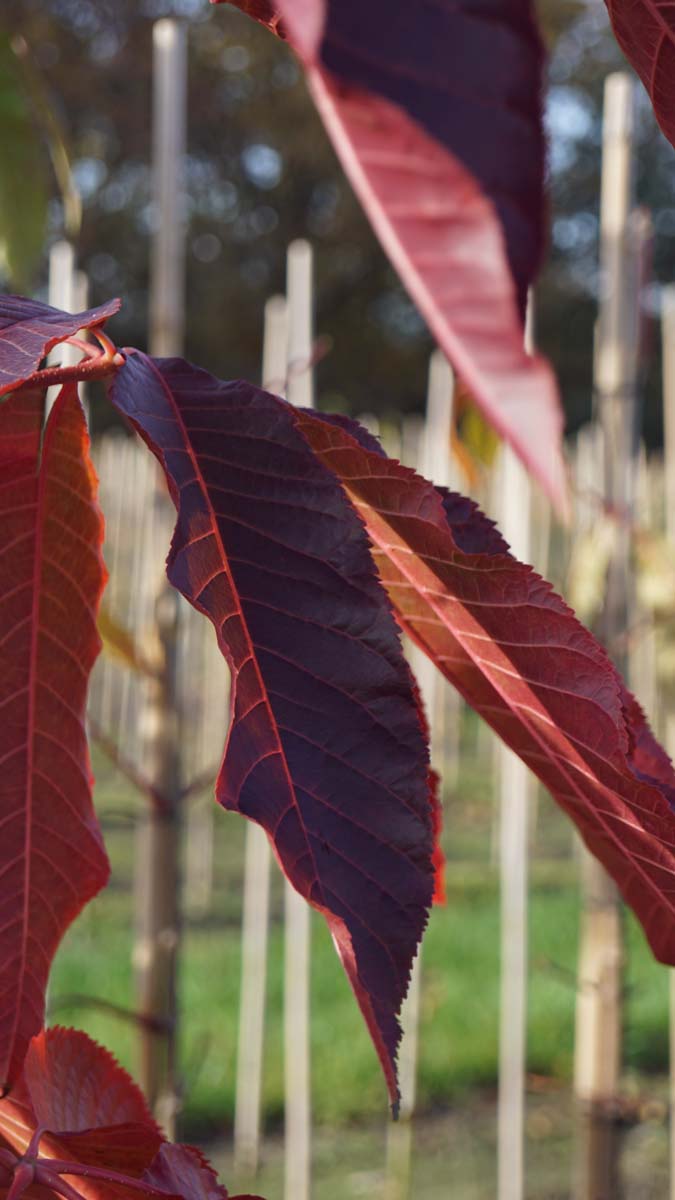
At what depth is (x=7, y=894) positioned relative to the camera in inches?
13.6

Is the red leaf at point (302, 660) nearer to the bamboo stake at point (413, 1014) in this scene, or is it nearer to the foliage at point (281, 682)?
the foliage at point (281, 682)

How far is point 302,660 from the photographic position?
0.93ft

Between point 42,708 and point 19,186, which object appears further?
point 19,186

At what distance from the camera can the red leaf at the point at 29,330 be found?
25cm

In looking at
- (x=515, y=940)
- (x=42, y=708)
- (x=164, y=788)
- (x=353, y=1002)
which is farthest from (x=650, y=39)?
(x=353, y=1002)

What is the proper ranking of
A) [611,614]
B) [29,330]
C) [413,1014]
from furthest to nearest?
[413,1014], [611,614], [29,330]

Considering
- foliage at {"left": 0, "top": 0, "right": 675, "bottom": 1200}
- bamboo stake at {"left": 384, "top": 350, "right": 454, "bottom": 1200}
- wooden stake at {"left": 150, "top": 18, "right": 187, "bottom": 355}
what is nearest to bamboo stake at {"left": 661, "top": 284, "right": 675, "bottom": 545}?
bamboo stake at {"left": 384, "top": 350, "right": 454, "bottom": 1200}

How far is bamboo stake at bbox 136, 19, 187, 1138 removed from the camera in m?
1.19

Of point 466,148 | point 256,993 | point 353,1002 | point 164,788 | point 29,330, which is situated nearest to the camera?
point 466,148

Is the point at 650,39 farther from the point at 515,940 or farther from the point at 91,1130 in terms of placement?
the point at 515,940

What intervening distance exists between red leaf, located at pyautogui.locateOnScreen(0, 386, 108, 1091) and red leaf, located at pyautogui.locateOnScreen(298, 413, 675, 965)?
7cm

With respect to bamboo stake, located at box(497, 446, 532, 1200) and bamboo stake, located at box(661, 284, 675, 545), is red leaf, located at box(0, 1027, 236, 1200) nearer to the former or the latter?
bamboo stake, located at box(497, 446, 532, 1200)

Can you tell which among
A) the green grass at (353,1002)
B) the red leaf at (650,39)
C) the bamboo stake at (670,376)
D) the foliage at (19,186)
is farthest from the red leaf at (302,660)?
the bamboo stake at (670,376)

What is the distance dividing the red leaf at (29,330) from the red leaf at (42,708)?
5 centimetres
